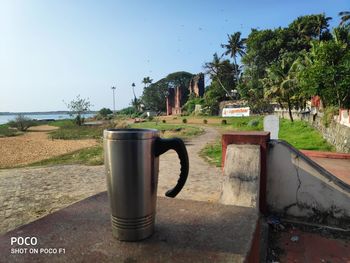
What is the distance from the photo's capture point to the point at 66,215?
1.76 meters

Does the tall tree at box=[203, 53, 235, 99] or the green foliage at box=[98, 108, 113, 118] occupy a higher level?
the tall tree at box=[203, 53, 235, 99]

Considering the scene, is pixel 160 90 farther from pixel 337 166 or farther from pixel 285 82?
pixel 337 166

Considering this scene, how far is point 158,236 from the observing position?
1.45 meters

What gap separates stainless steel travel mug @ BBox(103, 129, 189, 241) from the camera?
4.36 feet

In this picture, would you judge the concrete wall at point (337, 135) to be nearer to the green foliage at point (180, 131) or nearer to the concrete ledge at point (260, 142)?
the concrete ledge at point (260, 142)

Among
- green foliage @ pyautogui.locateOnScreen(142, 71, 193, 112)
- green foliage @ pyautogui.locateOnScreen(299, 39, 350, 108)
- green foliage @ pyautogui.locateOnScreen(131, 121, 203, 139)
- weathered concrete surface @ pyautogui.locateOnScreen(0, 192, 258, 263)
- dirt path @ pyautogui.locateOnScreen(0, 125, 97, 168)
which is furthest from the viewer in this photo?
green foliage @ pyautogui.locateOnScreen(142, 71, 193, 112)

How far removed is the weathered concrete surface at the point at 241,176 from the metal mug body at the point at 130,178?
5.83 ft

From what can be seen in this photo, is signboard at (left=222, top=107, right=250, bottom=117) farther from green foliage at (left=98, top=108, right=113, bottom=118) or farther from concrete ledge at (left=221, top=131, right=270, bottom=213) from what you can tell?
green foliage at (left=98, top=108, right=113, bottom=118)

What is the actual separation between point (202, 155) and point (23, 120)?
3666 cm

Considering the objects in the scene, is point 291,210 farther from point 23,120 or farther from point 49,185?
point 23,120

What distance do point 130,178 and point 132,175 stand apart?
17 mm

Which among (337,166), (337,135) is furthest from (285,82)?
(337,166)

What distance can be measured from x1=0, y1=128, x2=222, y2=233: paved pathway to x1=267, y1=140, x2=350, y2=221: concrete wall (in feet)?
6.07

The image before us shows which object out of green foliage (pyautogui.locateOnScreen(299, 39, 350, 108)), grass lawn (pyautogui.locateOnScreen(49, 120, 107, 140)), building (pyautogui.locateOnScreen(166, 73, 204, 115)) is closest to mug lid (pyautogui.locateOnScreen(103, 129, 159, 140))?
green foliage (pyautogui.locateOnScreen(299, 39, 350, 108))
